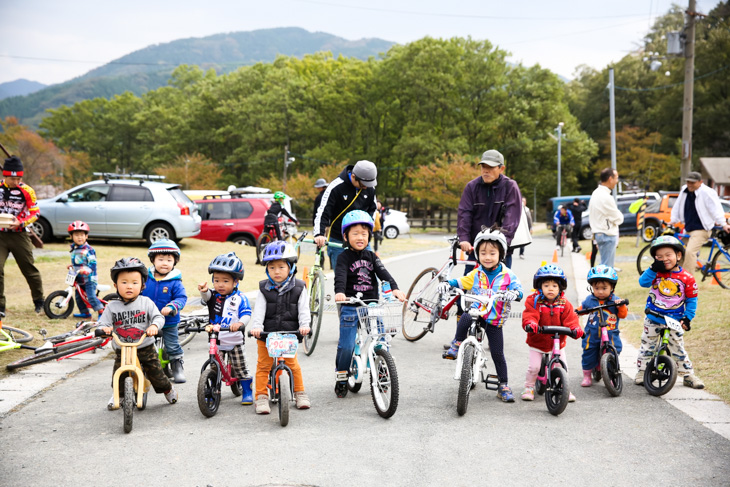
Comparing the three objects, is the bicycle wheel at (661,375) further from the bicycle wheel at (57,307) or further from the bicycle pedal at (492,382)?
the bicycle wheel at (57,307)

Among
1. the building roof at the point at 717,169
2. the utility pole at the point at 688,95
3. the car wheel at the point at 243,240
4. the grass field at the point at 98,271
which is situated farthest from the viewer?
the building roof at the point at 717,169

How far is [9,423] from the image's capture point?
5152mm

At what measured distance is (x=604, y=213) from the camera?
10.9 meters

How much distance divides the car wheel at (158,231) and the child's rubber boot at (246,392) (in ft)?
46.0

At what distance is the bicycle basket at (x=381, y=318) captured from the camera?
16.7 feet

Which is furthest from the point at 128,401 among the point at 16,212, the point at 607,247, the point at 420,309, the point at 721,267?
the point at 721,267

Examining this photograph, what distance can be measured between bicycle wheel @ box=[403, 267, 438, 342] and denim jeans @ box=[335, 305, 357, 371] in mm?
2589

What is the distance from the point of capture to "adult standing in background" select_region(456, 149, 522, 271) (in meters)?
6.98

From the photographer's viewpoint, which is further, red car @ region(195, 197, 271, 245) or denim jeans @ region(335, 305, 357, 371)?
Result: red car @ region(195, 197, 271, 245)

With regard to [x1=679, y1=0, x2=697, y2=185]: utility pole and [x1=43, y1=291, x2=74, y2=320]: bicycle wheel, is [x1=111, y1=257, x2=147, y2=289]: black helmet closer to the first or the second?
[x1=43, y1=291, x2=74, y2=320]: bicycle wheel

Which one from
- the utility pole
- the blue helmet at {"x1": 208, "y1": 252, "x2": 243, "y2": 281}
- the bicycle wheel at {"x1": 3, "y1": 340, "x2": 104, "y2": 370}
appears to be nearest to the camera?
the blue helmet at {"x1": 208, "y1": 252, "x2": 243, "y2": 281}

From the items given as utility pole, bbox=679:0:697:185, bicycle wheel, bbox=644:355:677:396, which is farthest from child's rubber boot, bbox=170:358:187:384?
utility pole, bbox=679:0:697:185

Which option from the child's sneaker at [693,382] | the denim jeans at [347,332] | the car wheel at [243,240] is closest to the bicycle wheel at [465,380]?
the denim jeans at [347,332]

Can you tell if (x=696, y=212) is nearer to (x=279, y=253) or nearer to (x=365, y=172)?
(x=365, y=172)
